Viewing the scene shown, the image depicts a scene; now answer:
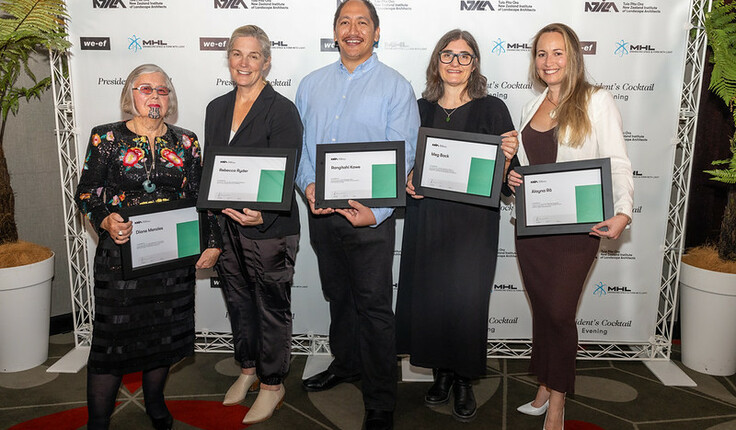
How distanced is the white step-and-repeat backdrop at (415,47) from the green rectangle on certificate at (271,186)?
121cm

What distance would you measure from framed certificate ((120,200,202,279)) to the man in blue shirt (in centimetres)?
60

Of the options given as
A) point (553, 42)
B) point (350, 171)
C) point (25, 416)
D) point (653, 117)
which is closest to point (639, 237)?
point (653, 117)

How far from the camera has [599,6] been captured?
3.60m

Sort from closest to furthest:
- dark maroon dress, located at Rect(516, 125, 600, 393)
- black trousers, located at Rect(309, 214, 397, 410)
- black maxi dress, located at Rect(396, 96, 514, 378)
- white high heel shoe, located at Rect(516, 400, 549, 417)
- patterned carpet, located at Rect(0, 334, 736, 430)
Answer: dark maroon dress, located at Rect(516, 125, 600, 393) < black trousers, located at Rect(309, 214, 397, 410) < black maxi dress, located at Rect(396, 96, 514, 378) < patterned carpet, located at Rect(0, 334, 736, 430) < white high heel shoe, located at Rect(516, 400, 549, 417)

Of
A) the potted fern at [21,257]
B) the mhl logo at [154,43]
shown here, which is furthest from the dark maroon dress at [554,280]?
the potted fern at [21,257]

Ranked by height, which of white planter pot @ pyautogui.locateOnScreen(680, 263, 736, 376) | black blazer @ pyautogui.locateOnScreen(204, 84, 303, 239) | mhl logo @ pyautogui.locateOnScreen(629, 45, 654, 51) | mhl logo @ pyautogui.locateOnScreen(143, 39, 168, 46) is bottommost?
white planter pot @ pyautogui.locateOnScreen(680, 263, 736, 376)

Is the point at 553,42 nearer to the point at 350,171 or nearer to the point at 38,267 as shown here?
the point at 350,171

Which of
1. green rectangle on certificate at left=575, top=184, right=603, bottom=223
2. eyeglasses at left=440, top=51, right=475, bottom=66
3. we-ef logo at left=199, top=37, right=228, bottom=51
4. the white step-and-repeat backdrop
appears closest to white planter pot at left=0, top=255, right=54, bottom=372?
the white step-and-repeat backdrop

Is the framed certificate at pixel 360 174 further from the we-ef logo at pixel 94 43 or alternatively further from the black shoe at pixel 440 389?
the we-ef logo at pixel 94 43

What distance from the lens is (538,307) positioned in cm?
292

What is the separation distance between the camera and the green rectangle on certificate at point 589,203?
8.58 feet

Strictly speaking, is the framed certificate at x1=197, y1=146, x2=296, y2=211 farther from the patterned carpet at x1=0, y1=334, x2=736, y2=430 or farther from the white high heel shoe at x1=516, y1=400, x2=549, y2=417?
the white high heel shoe at x1=516, y1=400, x2=549, y2=417

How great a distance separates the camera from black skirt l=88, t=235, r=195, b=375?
2529 mm

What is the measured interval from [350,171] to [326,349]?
179 cm
